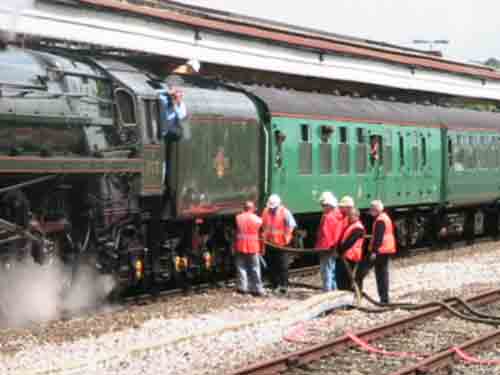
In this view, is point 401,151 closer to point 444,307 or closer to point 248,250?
point 248,250

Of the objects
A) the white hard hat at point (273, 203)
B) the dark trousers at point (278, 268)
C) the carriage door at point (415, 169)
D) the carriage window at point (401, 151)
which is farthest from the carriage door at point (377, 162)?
the white hard hat at point (273, 203)

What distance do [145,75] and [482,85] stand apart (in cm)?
1985

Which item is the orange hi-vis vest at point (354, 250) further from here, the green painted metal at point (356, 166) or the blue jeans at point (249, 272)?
the green painted metal at point (356, 166)

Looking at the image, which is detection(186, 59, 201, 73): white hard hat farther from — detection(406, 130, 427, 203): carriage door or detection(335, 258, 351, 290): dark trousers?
detection(335, 258, 351, 290): dark trousers

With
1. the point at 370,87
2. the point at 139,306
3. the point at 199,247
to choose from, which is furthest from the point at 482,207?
the point at 139,306

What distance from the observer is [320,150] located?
16609 mm

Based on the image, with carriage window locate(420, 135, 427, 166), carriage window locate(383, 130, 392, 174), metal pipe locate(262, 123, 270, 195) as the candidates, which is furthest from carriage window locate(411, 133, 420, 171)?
metal pipe locate(262, 123, 270, 195)

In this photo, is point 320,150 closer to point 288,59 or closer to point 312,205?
point 312,205

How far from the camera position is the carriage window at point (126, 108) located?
39.1 feet

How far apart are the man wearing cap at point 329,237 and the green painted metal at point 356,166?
94.1 inches

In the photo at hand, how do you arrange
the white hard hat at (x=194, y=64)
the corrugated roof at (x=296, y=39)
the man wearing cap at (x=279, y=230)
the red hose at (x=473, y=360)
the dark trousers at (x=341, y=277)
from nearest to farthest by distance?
the red hose at (x=473, y=360) → the dark trousers at (x=341, y=277) → the man wearing cap at (x=279, y=230) → the corrugated roof at (x=296, y=39) → the white hard hat at (x=194, y=64)

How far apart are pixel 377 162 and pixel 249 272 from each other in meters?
5.65

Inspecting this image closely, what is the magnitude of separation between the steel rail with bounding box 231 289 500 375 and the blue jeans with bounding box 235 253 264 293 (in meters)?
2.95

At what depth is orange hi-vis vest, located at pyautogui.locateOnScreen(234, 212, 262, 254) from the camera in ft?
44.2
